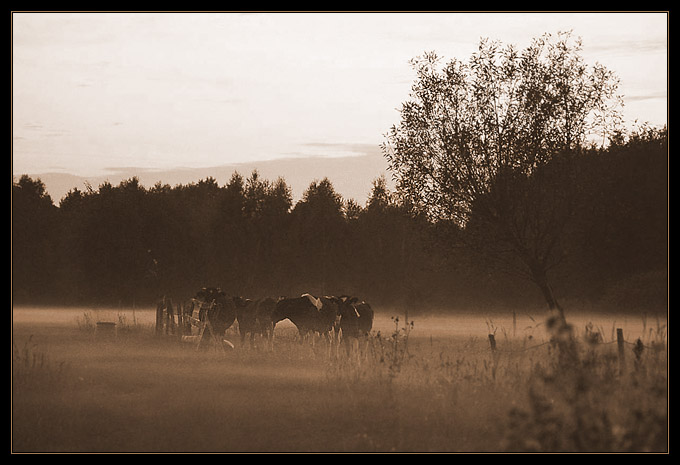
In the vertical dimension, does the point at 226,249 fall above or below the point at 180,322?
above

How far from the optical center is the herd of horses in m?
25.3

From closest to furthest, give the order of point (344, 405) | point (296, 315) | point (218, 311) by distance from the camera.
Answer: point (344, 405) → point (296, 315) → point (218, 311)

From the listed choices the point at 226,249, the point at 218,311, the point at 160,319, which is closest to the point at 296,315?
the point at 218,311

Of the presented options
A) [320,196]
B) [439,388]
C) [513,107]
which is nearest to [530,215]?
[513,107]

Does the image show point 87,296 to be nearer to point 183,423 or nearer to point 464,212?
point 464,212

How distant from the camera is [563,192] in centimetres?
2228

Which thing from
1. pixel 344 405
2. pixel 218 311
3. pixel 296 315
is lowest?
pixel 344 405

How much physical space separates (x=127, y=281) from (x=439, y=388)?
4891 cm

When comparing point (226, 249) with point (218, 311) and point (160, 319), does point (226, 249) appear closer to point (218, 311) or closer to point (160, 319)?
point (160, 319)

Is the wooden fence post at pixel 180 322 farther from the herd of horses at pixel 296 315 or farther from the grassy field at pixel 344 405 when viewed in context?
the grassy field at pixel 344 405

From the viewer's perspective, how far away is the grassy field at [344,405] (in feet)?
26.5

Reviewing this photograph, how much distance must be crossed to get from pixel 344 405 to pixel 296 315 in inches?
462

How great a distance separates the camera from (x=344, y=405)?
45.3ft

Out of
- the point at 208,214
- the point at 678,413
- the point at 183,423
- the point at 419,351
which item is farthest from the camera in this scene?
the point at 208,214
